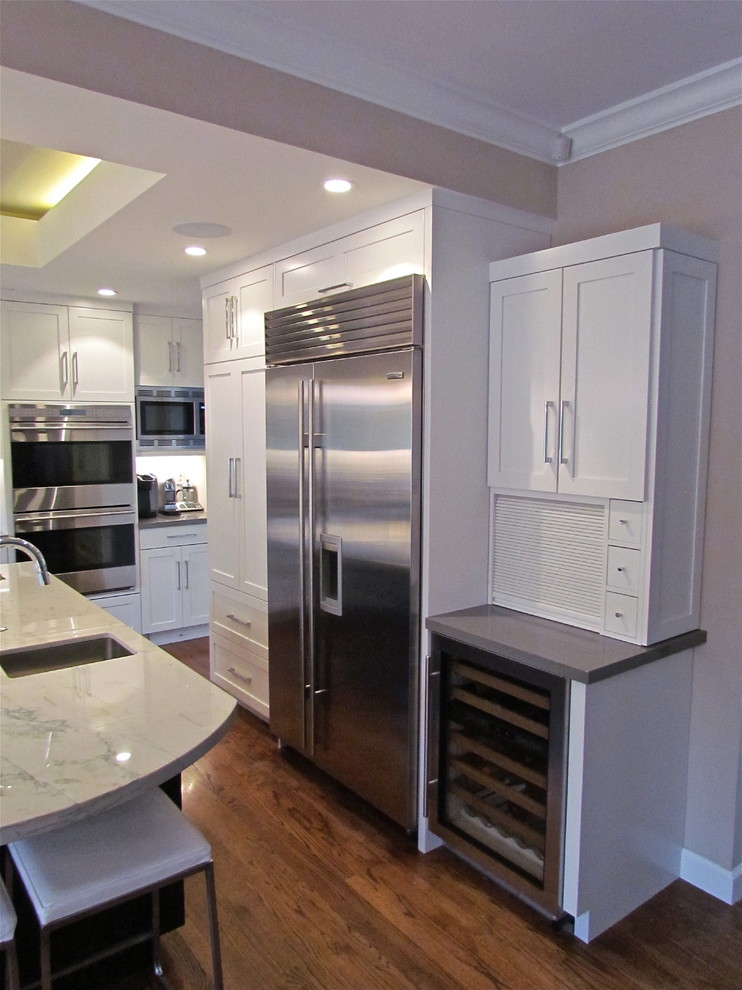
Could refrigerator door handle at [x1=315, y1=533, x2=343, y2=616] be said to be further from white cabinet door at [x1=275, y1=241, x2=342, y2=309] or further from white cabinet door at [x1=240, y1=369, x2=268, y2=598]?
white cabinet door at [x1=275, y1=241, x2=342, y2=309]

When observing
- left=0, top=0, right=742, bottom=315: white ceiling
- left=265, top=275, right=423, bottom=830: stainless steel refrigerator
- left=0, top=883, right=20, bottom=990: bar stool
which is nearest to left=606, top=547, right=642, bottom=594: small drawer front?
left=265, top=275, right=423, bottom=830: stainless steel refrigerator

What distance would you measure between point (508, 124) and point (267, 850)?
281 centimetres

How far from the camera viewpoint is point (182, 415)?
5070mm

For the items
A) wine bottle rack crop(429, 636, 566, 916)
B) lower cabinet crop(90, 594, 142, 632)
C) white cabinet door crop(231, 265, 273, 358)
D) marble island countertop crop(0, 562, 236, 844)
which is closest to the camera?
marble island countertop crop(0, 562, 236, 844)

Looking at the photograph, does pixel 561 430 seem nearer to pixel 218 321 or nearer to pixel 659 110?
pixel 659 110

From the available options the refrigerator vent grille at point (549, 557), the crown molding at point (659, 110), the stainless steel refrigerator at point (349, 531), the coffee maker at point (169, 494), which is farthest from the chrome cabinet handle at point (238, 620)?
the crown molding at point (659, 110)

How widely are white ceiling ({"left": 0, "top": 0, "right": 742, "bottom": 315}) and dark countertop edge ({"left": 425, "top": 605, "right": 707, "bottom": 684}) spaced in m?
1.52

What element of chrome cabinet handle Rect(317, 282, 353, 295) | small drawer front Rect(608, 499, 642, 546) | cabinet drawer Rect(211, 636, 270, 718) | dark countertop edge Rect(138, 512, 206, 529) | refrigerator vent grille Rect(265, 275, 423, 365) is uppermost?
chrome cabinet handle Rect(317, 282, 353, 295)

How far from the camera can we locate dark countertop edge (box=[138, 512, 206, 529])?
4.86 metres

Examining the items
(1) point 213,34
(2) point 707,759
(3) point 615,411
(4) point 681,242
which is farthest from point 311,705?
(1) point 213,34

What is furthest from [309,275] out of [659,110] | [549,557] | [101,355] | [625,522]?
[101,355]

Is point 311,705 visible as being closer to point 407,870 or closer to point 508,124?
point 407,870

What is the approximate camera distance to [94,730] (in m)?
1.58

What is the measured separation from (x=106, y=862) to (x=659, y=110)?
2.76m
